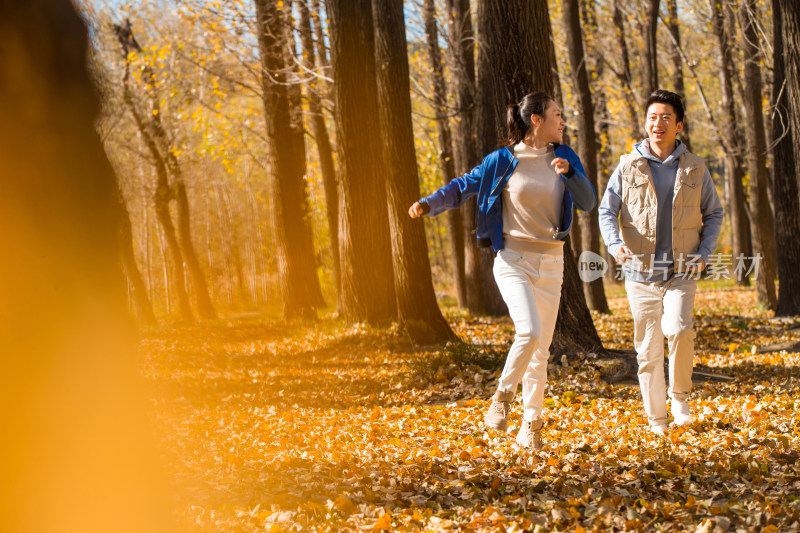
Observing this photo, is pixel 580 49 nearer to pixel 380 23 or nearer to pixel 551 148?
pixel 380 23

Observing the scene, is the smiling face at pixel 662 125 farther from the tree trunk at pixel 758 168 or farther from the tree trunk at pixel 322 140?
the tree trunk at pixel 758 168

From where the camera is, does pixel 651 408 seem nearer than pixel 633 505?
No

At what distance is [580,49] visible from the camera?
15.9 m

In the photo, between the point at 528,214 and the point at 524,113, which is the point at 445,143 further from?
the point at 528,214

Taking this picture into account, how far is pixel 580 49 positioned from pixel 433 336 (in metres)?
8.10

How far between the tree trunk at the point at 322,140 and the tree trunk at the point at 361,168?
16.4 feet

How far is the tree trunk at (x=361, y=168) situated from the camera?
1194 cm

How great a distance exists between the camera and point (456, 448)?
6082 mm

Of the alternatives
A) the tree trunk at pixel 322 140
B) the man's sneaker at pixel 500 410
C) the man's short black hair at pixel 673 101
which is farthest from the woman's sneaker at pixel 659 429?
the tree trunk at pixel 322 140

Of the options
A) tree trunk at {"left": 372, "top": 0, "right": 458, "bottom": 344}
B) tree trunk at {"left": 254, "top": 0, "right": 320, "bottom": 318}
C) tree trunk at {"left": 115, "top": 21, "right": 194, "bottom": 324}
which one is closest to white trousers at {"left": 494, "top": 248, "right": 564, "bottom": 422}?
tree trunk at {"left": 372, "top": 0, "right": 458, "bottom": 344}

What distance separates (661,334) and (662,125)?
1.52 metres

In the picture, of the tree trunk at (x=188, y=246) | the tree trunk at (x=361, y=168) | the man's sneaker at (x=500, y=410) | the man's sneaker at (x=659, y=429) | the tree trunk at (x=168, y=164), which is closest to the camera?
the man's sneaker at (x=500, y=410)

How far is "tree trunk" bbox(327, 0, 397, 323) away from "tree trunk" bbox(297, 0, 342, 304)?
16.4ft

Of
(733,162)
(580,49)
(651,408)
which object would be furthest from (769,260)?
(651,408)
